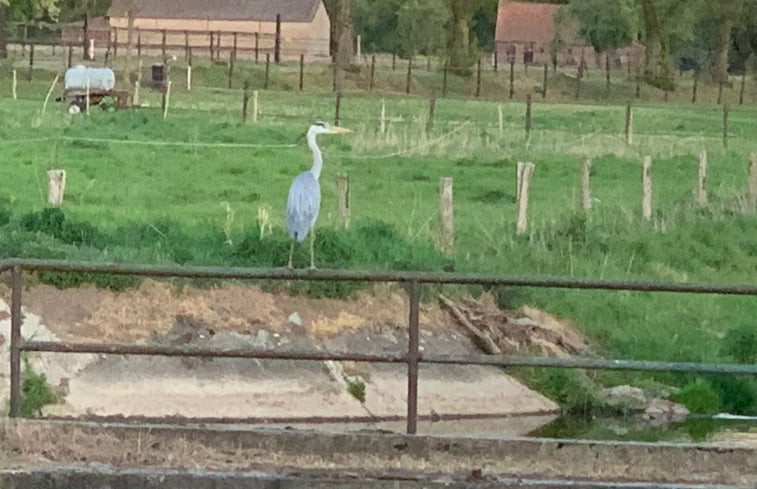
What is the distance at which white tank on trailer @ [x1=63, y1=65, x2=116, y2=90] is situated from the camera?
143ft

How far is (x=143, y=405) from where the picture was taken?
16078 millimetres

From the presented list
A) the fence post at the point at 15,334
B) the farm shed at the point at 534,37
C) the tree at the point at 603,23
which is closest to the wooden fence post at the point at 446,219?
the fence post at the point at 15,334

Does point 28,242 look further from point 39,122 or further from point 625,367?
point 39,122

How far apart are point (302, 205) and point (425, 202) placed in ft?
47.9

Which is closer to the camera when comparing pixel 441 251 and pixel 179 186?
pixel 441 251

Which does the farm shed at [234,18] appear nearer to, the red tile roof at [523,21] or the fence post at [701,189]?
the red tile roof at [523,21]

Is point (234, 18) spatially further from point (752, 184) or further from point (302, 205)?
point (302, 205)

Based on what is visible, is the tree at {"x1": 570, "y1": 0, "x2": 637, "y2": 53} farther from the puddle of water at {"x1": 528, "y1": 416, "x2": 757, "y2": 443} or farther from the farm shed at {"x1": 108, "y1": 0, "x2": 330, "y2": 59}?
Answer: the puddle of water at {"x1": 528, "y1": 416, "x2": 757, "y2": 443}

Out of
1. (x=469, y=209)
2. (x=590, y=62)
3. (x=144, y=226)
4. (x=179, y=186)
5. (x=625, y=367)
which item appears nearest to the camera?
(x=625, y=367)

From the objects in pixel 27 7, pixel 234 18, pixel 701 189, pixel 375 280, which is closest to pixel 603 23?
pixel 234 18

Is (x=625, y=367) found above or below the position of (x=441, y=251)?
above

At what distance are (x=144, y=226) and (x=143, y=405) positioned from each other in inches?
209

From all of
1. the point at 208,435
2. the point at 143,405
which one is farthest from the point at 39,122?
the point at 208,435

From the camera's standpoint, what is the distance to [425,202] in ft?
92.0
